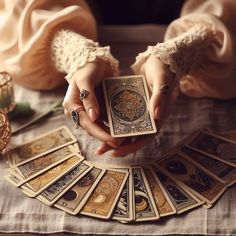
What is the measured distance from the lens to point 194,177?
83cm

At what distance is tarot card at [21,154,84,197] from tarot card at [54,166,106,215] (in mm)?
37

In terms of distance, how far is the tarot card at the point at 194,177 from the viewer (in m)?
0.80

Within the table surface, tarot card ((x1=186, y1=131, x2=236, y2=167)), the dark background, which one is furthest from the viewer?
the dark background

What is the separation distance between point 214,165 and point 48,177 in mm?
297

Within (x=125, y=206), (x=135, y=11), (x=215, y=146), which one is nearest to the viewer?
(x=125, y=206)

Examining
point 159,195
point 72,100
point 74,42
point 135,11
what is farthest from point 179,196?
point 135,11

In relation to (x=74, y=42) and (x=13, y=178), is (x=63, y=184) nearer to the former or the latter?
(x=13, y=178)

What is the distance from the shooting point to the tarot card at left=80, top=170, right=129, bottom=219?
77 centimetres

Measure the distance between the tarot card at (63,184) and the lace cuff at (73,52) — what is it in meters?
0.17

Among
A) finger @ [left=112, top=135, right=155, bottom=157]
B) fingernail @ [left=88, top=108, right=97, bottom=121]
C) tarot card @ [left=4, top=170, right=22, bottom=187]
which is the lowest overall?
tarot card @ [left=4, top=170, right=22, bottom=187]

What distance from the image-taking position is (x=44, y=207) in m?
0.79

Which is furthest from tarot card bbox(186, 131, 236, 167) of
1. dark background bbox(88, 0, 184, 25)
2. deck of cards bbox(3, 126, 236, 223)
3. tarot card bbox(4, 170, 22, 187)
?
dark background bbox(88, 0, 184, 25)

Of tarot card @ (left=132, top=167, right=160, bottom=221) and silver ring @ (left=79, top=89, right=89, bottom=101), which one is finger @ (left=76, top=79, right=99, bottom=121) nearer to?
silver ring @ (left=79, top=89, right=89, bottom=101)

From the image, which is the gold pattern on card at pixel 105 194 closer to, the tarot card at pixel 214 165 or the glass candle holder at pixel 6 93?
the tarot card at pixel 214 165
